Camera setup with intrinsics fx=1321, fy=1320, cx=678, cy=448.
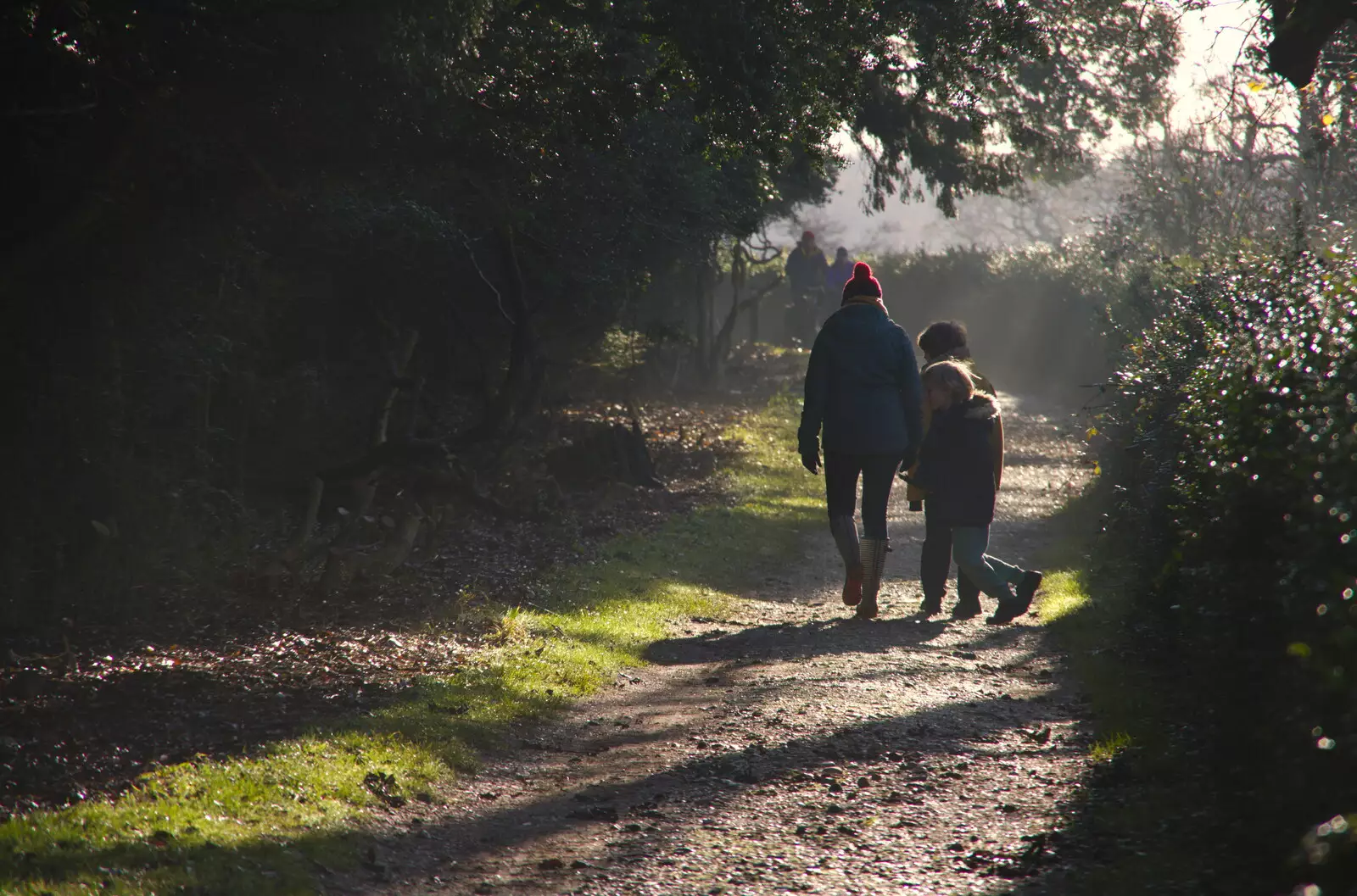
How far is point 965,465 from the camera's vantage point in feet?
28.7

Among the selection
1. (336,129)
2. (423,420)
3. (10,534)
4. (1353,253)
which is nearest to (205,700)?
(10,534)

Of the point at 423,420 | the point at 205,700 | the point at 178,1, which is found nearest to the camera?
the point at 205,700

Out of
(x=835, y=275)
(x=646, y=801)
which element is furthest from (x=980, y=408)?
(x=835, y=275)

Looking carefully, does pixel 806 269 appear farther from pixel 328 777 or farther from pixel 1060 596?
pixel 328 777

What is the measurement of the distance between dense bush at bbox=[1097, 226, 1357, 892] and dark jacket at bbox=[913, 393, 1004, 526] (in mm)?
2159

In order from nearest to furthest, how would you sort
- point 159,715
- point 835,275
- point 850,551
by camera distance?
point 159,715 < point 850,551 < point 835,275

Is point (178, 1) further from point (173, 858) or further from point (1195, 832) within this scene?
point (1195, 832)

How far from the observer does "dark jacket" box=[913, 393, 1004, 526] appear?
8703 mm

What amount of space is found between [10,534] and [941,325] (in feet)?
20.3

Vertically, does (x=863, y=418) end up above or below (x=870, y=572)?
above

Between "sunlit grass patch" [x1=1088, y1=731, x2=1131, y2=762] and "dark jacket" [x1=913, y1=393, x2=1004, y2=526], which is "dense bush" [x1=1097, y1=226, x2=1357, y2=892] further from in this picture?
"dark jacket" [x1=913, y1=393, x2=1004, y2=526]

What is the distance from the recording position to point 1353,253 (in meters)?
5.70

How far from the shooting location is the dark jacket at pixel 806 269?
101ft

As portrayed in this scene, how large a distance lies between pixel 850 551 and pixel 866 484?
48cm
